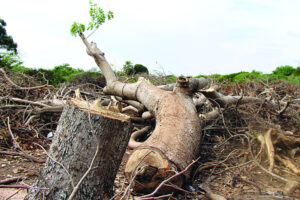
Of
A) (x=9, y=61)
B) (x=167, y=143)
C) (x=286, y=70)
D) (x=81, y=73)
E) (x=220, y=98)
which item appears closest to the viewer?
(x=167, y=143)

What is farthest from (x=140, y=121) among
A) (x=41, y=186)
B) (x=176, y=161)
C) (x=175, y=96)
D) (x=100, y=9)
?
(x=100, y=9)

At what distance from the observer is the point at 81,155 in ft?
6.15

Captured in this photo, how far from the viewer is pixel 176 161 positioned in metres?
2.42

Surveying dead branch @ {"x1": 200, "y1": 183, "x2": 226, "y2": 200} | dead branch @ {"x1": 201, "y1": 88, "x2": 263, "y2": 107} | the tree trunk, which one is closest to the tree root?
dead branch @ {"x1": 200, "y1": 183, "x2": 226, "y2": 200}

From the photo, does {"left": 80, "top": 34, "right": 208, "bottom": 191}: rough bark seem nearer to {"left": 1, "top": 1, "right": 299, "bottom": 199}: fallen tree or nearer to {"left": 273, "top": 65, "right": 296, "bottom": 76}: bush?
{"left": 1, "top": 1, "right": 299, "bottom": 199}: fallen tree

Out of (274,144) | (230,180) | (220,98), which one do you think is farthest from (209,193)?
(220,98)

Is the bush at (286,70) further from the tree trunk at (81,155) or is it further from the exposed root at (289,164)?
the tree trunk at (81,155)

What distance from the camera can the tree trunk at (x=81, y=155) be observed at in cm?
187

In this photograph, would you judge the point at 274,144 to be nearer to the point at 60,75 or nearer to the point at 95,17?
the point at 95,17

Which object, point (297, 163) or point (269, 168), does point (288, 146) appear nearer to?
point (297, 163)

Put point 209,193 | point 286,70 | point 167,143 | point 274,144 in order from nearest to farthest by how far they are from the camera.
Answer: point 209,193 → point 167,143 → point 274,144 → point 286,70

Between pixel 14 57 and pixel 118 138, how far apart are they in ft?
39.6

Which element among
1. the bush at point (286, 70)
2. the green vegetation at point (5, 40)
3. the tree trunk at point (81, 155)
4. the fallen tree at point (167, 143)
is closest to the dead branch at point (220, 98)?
the fallen tree at point (167, 143)

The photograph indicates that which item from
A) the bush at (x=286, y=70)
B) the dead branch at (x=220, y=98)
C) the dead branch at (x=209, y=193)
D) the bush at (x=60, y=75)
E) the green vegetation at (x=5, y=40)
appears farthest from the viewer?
the green vegetation at (x=5, y=40)
